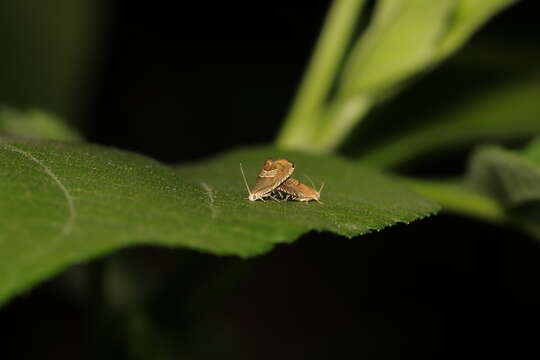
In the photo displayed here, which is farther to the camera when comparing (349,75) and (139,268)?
(139,268)

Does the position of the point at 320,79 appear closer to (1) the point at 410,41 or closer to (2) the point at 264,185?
(1) the point at 410,41

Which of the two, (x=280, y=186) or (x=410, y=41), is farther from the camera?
(x=410, y=41)

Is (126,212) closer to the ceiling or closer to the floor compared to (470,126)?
closer to the ceiling

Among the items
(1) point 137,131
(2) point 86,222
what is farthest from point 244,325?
(2) point 86,222

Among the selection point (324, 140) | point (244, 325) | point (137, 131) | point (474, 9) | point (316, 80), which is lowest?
point (244, 325)

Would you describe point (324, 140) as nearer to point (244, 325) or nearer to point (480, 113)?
point (480, 113)

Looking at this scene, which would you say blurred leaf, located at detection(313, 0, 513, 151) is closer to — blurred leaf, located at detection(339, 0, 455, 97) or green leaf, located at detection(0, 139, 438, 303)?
blurred leaf, located at detection(339, 0, 455, 97)

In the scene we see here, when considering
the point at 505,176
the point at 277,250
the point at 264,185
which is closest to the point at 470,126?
the point at 505,176
